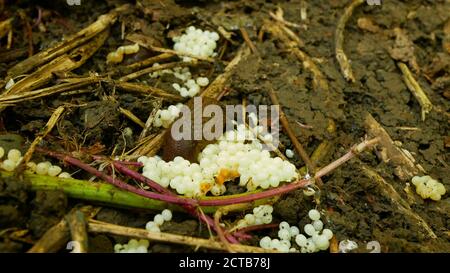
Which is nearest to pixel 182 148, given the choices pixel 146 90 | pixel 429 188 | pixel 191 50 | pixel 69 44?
pixel 146 90

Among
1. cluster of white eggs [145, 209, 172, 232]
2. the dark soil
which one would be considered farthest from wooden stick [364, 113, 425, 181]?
cluster of white eggs [145, 209, 172, 232]

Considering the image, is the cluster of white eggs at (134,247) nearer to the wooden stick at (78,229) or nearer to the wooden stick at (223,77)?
the wooden stick at (78,229)

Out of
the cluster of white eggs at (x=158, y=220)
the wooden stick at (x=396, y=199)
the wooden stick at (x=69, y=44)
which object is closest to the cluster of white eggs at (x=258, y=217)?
the cluster of white eggs at (x=158, y=220)

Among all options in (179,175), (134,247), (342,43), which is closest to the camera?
(134,247)

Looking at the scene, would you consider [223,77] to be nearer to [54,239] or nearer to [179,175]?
[179,175]

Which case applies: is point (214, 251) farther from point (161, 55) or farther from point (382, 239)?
point (161, 55)

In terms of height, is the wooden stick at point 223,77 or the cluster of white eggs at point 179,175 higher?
the wooden stick at point 223,77
